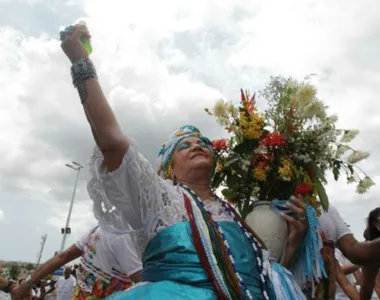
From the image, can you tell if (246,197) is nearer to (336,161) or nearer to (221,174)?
(221,174)

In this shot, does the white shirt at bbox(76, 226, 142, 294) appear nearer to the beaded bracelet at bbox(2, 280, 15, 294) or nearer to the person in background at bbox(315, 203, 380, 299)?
the person in background at bbox(315, 203, 380, 299)

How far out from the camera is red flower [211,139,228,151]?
2.97 meters

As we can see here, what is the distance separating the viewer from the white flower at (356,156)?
2.93 m

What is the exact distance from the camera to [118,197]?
1.96 meters

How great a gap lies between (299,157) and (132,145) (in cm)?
128

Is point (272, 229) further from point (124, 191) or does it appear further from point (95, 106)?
point (95, 106)

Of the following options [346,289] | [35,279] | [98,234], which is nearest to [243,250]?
[98,234]

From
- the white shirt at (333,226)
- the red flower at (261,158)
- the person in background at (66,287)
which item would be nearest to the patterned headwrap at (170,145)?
the red flower at (261,158)

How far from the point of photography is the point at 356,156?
293cm

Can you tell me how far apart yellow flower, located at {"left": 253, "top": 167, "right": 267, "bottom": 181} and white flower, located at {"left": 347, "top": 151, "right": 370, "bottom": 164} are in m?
0.64

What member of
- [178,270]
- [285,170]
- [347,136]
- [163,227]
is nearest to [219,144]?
[285,170]

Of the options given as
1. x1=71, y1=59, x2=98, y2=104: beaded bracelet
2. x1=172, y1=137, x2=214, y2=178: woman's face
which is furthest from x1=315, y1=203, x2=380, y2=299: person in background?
x1=71, y1=59, x2=98, y2=104: beaded bracelet

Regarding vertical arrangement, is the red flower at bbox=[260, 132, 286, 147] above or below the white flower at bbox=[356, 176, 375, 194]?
above

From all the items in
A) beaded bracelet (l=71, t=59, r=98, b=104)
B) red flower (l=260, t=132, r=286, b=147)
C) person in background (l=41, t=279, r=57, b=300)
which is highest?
beaded bracelet (l=71, t=59, r=98, b=104)
